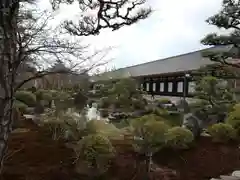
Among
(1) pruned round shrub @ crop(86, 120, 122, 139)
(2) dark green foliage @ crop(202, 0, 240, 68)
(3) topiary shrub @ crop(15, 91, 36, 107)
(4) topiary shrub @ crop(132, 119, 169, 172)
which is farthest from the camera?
(3) topiary shrub @ crop(15, 91, 36, 107)

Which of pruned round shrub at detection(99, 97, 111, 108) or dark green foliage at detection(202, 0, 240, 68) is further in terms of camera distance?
pruned round shrub at detection(99, 97, 111, 108)

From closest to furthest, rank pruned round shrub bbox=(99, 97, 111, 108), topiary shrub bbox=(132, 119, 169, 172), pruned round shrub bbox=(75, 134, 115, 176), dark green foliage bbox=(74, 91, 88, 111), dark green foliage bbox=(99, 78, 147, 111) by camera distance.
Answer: pruned round shrub bbox=(75, 134, 115, 176)
topiary shrub bbox=(132, 119, 169, 172)
dark green foliage bbox=(99, 78, 147, 111)
dark green foliage bbox=(74, 91, 88, 111)
pruned round shrub bbox=(99, 97, 111, 108)

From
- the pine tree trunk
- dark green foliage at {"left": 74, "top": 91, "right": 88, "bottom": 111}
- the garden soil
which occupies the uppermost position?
the pine tree trunk

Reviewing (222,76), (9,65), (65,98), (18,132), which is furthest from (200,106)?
(9,65)

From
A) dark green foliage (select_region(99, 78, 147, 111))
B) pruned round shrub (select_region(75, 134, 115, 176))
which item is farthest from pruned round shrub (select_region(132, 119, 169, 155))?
dark green foliage (select_region(99, 78, 147, 111))

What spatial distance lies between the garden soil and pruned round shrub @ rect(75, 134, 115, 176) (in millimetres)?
195

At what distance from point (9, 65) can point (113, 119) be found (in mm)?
6696

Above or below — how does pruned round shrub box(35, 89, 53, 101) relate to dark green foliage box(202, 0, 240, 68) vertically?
below

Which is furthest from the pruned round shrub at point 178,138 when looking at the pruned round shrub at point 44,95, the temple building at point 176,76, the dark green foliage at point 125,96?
the pruned round shrub at point 44,95

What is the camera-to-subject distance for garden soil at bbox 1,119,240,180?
391cm

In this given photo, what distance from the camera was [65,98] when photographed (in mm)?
9633

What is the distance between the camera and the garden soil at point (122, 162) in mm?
3906

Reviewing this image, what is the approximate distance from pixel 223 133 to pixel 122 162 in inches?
89.7

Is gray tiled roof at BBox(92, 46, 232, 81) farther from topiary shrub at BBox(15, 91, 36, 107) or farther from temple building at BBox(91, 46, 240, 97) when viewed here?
topiary shrub at BBox(15, 91, 36, 107)
